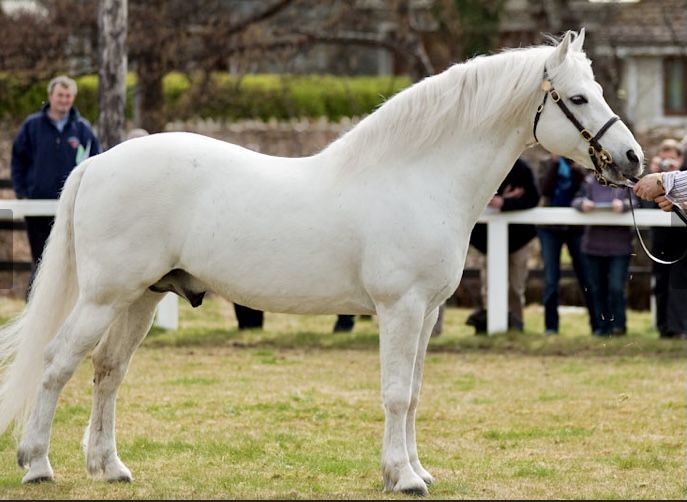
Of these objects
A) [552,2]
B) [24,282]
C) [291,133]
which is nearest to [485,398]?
[24,282]

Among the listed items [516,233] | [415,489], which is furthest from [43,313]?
[516,233]

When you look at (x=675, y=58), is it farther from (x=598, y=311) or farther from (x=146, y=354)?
(x=146, y=354)

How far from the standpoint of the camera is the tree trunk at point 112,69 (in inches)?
461

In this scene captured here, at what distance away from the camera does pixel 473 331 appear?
1238cm

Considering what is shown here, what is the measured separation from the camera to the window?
29.9 metres

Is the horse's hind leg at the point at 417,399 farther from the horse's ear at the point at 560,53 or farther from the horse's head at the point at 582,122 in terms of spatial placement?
the horse's ear at the point at 560,53

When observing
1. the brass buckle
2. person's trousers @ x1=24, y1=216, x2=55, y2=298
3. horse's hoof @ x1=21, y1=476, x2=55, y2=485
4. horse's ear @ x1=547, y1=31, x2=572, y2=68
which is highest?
horse's ear @ x1=547, y1=31, x2=572, y2=68

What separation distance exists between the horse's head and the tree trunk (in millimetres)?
6826

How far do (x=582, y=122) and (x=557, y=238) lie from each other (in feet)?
20.7

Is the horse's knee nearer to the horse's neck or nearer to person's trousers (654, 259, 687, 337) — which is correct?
the horse's neck

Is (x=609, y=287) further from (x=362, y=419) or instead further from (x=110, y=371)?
(x=110, y=371)

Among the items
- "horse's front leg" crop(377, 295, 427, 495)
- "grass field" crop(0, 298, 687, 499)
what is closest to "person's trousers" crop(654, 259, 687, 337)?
"grass field" crop(0, 298, 687, 499)

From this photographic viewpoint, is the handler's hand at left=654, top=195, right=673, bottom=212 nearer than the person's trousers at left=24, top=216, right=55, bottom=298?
Yes

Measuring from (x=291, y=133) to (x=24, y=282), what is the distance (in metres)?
7.66
